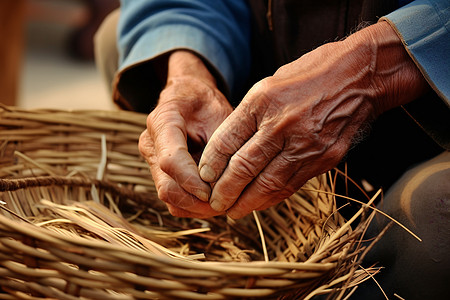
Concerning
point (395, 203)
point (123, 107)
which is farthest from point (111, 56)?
point (395, 203)

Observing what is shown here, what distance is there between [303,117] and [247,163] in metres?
0.08

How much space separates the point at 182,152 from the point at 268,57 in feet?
1.31

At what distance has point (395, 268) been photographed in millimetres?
618

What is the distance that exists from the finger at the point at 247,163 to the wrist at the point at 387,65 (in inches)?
5.5

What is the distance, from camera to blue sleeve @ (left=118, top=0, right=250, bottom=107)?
33.9 inches

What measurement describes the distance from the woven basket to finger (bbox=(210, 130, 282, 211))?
0.08 meters

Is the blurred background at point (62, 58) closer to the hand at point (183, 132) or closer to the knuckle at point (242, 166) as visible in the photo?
the hand at point (183, 132)

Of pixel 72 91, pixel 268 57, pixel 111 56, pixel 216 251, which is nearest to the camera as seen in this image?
pixel 216 251

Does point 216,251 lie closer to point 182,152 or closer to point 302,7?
point 182,152

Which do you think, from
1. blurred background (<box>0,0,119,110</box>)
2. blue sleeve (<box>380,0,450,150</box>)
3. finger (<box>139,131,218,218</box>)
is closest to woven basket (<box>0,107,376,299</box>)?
finger (<box>139,131,218,218</box>)

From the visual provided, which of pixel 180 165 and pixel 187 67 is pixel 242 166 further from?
pixel 187 67

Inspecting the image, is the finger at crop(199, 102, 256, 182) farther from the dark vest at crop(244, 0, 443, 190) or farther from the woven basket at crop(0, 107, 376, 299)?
the dark vest at crop(244, 0, 443, 190)

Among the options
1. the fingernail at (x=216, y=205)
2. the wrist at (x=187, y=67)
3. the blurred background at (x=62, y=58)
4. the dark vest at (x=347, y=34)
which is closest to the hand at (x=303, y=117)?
the fingernail at (x=216, y=205)

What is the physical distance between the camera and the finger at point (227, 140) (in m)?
0.57
